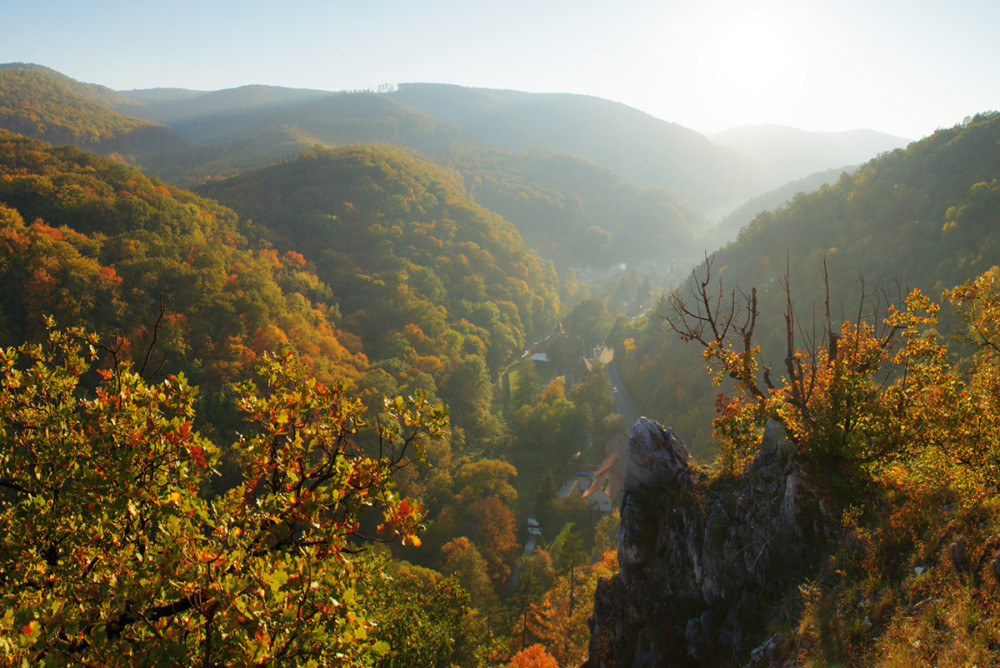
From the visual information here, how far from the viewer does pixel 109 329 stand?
121 ft

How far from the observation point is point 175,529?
13.6 ft

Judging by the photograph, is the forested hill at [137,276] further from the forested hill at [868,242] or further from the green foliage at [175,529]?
the forested hill at [868,242]

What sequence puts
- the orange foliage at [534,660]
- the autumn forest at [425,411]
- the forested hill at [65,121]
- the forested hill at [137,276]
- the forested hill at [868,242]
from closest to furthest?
the autumn forest at [425,411] < the orange foliage at [534,660] < the forested hill at [137,276] < the forested hill at [868,242] < the forested hill at [65,121]

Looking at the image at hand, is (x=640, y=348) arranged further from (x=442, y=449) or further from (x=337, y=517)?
(x=337, y=517)

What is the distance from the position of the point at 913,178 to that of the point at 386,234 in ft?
271

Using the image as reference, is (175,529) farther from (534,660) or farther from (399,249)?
(399,249)

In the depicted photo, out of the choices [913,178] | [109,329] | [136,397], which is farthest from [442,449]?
[913,178]

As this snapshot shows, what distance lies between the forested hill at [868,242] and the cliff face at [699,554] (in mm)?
31463

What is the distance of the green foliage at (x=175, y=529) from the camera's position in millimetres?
3814

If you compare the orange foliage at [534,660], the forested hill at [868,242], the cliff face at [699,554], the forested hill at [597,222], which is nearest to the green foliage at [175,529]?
the cliff face at [699,554]

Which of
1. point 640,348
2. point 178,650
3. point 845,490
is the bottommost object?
point 640,348

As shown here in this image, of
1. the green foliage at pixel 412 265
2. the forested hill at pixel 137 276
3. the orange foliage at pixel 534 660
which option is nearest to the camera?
the orange foliage at pixel 534 660

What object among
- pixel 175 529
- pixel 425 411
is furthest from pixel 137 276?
pixel 425 411

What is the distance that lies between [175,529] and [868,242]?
7358 cm
